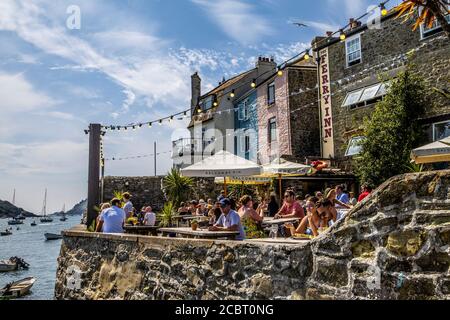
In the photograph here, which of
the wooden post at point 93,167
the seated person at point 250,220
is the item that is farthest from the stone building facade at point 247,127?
the seated person at point 250,220

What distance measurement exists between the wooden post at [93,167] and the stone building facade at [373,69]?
817cm

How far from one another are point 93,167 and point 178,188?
13828 millimetres

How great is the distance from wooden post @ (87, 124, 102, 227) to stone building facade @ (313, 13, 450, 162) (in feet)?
26.8

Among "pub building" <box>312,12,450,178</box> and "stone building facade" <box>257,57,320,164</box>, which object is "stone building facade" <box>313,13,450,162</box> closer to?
"pub building" <box>312,12,450,178</box>

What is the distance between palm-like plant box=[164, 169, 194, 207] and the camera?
25906 mm

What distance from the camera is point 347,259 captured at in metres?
4.26

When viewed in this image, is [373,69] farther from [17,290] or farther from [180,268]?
[17,290]

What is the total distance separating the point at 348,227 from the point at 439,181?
0.95m

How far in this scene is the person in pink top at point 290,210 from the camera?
33.7 ft

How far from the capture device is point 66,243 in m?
9.48

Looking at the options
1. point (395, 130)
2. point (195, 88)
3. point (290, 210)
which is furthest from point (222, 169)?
point (195, 88)

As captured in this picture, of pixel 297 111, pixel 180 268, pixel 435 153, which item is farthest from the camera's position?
pixel 297 111

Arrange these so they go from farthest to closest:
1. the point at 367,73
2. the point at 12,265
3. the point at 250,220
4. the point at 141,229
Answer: the point at 12,265
the point at 367,73
the point at 250,220
the point at 141,229
